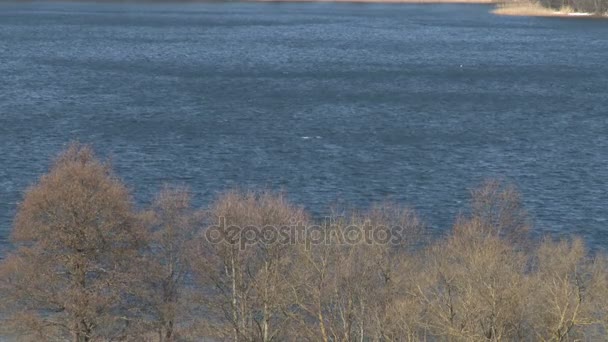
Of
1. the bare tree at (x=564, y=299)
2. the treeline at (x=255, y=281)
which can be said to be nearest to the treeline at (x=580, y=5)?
the treeline at (x=255, y=281)

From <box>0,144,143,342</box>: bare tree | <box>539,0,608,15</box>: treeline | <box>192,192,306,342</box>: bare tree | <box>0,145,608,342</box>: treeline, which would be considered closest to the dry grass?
<box>539,0,608,15</box>: treeline

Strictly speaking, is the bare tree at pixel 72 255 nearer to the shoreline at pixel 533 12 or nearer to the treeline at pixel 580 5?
the treeline at pixel 580 5

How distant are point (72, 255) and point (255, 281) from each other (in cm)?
582

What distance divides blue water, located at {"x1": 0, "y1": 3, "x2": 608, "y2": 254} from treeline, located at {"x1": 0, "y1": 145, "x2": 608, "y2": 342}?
15.6 meters

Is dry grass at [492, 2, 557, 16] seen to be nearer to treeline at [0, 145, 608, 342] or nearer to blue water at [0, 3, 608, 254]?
blue water at [0, 3, 608, 254]

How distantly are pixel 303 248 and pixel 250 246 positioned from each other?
1737 mm

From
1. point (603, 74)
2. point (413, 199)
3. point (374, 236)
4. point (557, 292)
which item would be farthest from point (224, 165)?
point (603, 74)

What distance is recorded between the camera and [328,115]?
7519 cm

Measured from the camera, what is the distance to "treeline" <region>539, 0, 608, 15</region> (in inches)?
6334

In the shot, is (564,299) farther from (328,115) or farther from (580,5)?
(580,5)

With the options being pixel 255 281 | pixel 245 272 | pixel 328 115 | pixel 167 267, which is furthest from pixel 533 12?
pixel 255 281

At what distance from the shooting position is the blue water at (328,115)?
2147 inches

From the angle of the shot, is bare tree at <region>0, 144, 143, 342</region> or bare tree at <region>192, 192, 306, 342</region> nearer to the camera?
bare tree at <region>0, 144, 143, 342</region>

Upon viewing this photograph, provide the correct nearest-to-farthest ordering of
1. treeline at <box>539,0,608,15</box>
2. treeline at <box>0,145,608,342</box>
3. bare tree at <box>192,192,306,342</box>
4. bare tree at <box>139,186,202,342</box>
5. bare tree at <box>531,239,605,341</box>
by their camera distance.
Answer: bare tree at <box>531,239,605,341</box>
treeline at <box>0,145,608,342</box>
bare tree at <box>192,192,306,342</box>
bare tree at <box>139,186,202,342</box>
treeline at <box>539,0,608,15</box>
